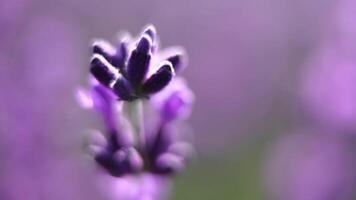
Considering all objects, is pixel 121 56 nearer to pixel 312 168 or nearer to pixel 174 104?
pixel 174 104

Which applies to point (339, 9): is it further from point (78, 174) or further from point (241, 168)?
point (78, 174)

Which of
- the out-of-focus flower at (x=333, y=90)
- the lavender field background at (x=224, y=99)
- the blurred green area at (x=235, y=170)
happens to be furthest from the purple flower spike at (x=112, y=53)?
the blurred green area at (x=235, y=170)

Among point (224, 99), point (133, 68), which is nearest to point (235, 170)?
point (224, 99)

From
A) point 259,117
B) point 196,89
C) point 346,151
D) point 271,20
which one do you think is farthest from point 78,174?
point 271,20

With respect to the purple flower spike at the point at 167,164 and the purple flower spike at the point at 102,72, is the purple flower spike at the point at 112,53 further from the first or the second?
the purple flower spike at the point at 167,164

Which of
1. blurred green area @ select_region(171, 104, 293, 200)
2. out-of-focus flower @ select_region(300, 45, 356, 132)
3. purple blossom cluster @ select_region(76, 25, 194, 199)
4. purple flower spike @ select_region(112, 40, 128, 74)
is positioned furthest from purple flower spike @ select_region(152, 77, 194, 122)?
blurred green area @ select_region(171, 104, 293, 200)

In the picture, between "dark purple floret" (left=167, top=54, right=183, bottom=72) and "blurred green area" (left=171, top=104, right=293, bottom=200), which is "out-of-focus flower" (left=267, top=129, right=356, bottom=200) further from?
"dark purple floret" (left=167, top=54, right=183, bottom=72)
